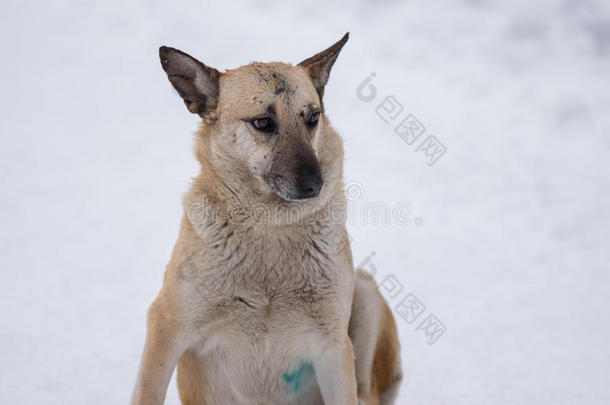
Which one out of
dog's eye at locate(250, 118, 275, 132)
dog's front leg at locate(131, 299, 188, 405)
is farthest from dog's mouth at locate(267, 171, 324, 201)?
dog's front leg at locate(131, 299, 188, 405)

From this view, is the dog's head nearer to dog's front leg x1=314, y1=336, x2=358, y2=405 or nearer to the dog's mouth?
the dog's mouth

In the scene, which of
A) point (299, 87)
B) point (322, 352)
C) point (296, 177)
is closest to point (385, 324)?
point (322, 352)

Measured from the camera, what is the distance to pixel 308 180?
2961 millimetres

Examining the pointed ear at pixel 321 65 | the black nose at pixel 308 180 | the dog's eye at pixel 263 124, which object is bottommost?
the black nose at pixel 308 180

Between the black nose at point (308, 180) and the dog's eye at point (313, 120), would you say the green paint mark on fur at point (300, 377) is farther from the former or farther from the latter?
the dog's eye at point (313, 120)

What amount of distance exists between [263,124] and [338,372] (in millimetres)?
1170

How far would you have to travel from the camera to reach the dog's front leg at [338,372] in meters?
3.13

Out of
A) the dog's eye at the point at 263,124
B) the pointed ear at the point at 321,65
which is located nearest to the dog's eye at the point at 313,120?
the dog's eye at the point at 263,124

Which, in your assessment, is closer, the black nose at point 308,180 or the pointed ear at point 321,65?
the black nose at point 308,180

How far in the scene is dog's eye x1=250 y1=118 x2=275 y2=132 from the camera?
305cm

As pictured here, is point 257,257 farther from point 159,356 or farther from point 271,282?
point 159,356

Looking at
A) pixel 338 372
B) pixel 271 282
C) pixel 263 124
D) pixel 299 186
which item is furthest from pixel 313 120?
pixel 338 372

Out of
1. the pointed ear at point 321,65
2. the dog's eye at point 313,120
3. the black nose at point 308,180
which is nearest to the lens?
the black nose at point 308,180

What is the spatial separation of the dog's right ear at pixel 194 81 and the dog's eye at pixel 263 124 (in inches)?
10.9
